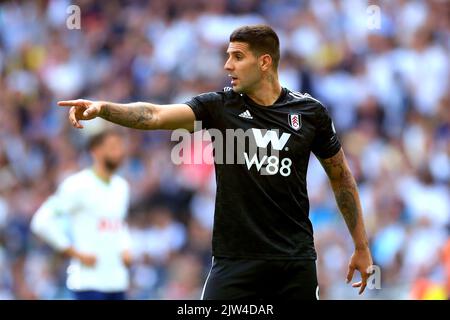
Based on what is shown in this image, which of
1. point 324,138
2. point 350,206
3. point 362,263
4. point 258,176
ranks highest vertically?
point 324,138

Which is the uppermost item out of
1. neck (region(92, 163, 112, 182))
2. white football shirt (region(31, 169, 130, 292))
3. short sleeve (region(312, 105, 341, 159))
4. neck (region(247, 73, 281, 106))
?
neck (region(247, 73, 281, 106))

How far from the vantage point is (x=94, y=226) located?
9.12 m

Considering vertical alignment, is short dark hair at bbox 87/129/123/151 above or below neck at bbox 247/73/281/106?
below

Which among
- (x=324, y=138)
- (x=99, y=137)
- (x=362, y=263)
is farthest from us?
(x=99, y=137)

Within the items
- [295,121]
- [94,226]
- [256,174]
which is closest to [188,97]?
[94,226]

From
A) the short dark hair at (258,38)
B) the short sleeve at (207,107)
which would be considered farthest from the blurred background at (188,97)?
the short sleeve at (207,107)

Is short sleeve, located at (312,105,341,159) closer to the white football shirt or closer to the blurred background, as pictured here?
the white football shirt

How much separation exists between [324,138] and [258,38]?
756mm

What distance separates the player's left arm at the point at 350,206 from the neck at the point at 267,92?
53 cm

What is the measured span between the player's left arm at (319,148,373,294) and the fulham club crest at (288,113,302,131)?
383 millimetres

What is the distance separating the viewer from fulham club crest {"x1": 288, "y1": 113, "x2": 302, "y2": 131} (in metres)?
6.30

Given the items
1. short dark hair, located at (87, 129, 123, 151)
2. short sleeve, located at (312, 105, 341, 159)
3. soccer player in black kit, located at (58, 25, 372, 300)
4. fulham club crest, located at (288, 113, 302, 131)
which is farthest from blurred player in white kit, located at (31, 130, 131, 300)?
fulham club crest, located at (288, 113, 302, 131)

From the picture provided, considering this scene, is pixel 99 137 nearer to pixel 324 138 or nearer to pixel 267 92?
pixel 267 92

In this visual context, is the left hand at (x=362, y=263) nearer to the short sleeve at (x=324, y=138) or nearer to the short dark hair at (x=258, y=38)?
the short sleeve at (x=324, y=138)
